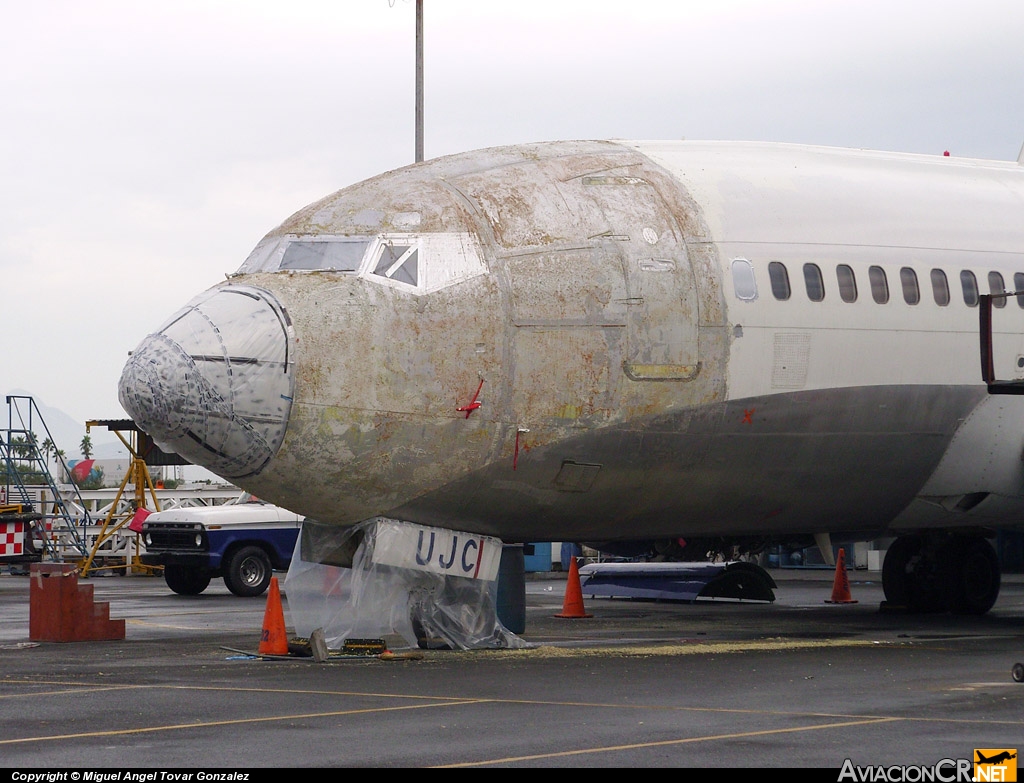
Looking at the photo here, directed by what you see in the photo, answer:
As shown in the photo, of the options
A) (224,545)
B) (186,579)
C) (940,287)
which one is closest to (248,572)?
(224,545)

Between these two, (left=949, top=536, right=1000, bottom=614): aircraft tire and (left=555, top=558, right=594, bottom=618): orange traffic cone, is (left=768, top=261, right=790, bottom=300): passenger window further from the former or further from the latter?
(left=555, top=558, right=594, bottom=618): orange traffic cone

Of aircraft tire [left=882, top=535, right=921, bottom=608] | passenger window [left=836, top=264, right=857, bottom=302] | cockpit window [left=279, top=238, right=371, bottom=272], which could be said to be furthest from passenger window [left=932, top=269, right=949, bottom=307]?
cockpit window [left=279, top=238, right=371, bottom=272]

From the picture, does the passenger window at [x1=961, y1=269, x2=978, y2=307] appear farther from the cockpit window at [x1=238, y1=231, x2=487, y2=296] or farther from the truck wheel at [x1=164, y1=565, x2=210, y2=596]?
the truck wheel at [x1=164, y1=565, x2=210, y2=596]

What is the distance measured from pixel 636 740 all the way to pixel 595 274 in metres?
6.15

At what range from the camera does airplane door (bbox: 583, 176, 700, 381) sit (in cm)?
Answer: 1430

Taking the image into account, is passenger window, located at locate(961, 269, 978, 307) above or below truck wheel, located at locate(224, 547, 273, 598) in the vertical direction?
above

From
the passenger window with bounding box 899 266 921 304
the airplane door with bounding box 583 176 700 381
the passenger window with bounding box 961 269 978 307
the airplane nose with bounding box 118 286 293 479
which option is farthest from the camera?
the passenger window with bounding box 961 269 978 307

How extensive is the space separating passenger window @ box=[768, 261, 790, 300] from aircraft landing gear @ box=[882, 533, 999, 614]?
6.30 metres

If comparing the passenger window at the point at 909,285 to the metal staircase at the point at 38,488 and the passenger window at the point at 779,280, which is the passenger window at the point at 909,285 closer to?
the passenger window at the point at 779,280

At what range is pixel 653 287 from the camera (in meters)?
14.4

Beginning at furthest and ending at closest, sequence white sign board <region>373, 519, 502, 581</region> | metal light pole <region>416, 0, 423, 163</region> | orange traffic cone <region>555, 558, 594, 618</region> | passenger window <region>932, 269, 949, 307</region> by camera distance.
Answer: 1. metal light pole <region>416, 0, 423, 163</region>
2. orange traffic cone <region>555, 558, 594, 618</region>
3. passenger window <region>932, 269, 949, 307</region>
4. white sign board <region>373, 519, 502, 581</region>

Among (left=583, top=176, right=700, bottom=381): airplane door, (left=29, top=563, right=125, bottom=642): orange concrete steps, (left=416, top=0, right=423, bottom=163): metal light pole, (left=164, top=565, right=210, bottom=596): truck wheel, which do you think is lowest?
(left=164, top=565, right=210, bottom=596): truck wheel

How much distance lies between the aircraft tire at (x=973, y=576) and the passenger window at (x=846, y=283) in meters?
6.16

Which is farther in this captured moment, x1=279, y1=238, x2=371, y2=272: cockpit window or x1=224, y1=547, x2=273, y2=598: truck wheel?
x1=224, y1=547, x2=273, y2=598: truck wheel
